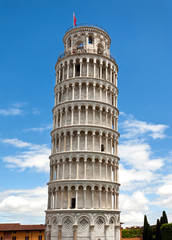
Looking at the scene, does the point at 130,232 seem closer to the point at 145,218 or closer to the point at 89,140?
the point at 145,218

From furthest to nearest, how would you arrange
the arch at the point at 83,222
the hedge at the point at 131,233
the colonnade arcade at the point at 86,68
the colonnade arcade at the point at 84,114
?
the hedge at the point at 131,233 → the colonnade arcade at the point at 86,68 → the colonnade arcade at the point at 84,114 → the arch at the point at 83,222

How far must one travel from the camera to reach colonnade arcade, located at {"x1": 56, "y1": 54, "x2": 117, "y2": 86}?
45.2 meters

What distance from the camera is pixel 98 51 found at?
50.2 metres

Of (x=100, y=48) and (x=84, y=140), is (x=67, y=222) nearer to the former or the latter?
(x=84, y=140)

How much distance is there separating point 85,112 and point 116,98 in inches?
316

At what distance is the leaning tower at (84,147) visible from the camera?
3759 cm

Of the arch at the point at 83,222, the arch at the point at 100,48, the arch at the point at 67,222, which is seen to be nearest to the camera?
the arch at the point at 83,222

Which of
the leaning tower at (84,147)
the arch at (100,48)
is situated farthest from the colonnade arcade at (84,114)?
the arch at (100,48)

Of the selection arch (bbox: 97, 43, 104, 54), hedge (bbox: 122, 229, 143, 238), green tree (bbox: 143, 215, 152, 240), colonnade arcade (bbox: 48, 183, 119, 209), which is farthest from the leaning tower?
hedge (bbox: 122, 229, 143, 238)

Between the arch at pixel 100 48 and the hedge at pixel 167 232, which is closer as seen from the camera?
the hedge at pixel 167 232

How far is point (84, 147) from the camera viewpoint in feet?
134

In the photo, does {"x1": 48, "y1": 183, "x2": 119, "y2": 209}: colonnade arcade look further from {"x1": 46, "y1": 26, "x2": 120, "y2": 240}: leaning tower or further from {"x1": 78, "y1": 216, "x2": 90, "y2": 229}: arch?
{"x1": 78, "y1": 216, "x2": 90, "y2": 229}: arch

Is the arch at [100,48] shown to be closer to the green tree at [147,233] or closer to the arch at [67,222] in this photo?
the arch at [67,222]

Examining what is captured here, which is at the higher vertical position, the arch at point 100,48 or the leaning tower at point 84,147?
the arch at point 100,48
